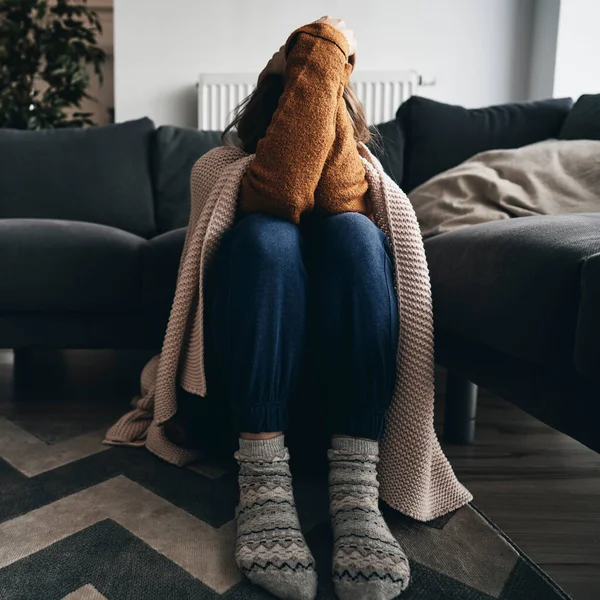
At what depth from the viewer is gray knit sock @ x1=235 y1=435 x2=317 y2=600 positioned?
0.61m

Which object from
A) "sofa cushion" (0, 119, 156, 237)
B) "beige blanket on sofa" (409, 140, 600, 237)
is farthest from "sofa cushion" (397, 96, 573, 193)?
"sofa cushion" (0, 119, 156, 237)

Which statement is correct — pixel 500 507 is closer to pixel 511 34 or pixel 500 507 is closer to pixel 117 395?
pixel 117 395

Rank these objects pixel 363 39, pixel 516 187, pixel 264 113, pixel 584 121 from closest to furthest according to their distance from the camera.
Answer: pixel 264 113 < pixel 516 187 < pixel 584 121 < pixel 363 39

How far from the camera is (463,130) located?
5.15ft

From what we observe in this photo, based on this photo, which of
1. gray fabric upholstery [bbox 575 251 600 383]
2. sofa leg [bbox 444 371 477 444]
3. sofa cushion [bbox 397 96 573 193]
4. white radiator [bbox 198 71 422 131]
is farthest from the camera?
white radiator [bbox 198 71 422 131]

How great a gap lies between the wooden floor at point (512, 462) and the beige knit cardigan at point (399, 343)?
108 mm

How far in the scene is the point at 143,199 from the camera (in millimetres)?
1697

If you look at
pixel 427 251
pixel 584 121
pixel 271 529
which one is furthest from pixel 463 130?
pixel 271 529

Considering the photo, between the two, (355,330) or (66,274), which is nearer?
(355,330)

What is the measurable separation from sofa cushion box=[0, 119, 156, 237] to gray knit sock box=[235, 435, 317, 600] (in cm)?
114

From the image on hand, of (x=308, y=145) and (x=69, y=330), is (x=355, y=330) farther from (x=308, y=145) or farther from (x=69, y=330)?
(x=69, y=330)

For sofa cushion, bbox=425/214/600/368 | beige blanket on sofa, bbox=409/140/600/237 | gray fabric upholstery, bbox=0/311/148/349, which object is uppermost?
beige blanket on sofa, bbox=409/140/600/237

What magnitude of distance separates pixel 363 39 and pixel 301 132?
1852 millimetres

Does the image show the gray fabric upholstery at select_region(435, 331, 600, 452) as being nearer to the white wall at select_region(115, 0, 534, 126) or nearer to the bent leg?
the bent leg
